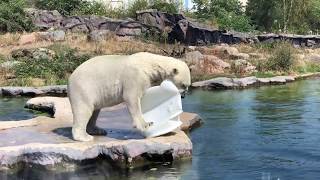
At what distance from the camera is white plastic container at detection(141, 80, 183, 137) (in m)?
7.92

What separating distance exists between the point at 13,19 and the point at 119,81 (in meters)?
24.4

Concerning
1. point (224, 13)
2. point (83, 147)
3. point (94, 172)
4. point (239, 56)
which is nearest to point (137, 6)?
point (224, 13)

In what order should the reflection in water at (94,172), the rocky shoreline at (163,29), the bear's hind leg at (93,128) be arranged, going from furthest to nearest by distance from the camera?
the rocky shoreline at (163,29) < the bear's hind leg at (93,128) < the reflection in water at (94,172)

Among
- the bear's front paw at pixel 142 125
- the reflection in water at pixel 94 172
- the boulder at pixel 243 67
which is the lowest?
the boulder at pixel 243 67

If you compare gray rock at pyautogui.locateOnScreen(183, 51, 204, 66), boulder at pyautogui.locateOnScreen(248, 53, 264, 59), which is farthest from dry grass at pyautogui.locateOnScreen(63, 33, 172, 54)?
boulder at pyautogui.locateOnScreen(248, 53, 264, 59)

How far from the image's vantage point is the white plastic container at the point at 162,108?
7922mm

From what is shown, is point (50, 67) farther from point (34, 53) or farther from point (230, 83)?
point (230, 83)

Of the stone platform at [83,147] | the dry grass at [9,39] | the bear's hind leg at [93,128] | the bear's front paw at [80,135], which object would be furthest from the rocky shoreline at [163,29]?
the bear's front paw at [80,135]

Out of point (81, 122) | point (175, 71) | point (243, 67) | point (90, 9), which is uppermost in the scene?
point (90, 9)

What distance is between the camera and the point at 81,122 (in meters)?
7.80

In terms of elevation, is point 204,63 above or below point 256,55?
below

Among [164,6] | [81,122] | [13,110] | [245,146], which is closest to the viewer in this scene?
[81,122]

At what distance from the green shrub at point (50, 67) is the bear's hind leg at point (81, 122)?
11.4m

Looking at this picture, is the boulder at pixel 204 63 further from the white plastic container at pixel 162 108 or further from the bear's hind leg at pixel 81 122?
the bear's hind leg at pixel 81 122
